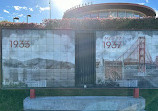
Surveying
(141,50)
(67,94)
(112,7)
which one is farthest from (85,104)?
(112,7)

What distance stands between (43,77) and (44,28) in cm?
301

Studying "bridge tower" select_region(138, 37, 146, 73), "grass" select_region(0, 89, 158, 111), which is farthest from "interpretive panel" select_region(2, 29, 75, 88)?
"bridge tower" select_region(138, 37, 146, 73)

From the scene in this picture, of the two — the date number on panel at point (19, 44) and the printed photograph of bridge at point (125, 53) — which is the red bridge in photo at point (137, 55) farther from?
the date number on panel at point (19, 44)

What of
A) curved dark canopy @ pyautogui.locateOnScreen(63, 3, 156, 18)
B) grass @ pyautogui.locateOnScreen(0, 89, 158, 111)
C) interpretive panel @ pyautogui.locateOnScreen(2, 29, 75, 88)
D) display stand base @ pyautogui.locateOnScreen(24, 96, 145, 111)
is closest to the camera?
display stand base @ pyautogui.locateOnScreen(24, 96, 145, 111)

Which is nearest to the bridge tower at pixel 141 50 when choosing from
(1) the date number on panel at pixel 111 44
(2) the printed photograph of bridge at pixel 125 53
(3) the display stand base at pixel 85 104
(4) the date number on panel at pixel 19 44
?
(2) the printed photograph of bridge at pixel 125 53

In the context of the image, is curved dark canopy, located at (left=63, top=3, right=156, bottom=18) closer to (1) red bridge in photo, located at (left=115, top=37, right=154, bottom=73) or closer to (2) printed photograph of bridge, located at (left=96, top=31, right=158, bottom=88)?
(2) printed photograph of bridge, located at (left=96, top=31, right=158, bottom=88)

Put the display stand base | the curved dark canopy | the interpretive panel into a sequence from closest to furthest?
the display stand base < the interpretive panel < the curved dark canopy

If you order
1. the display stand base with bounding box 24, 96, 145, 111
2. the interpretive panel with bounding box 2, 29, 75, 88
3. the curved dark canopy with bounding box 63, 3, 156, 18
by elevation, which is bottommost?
the display stand base with bounding box 24, 96, 145, 111

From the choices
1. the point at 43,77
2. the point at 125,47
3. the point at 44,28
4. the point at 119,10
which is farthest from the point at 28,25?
the point at 119,10

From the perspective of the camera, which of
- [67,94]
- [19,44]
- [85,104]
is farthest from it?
[67,94]

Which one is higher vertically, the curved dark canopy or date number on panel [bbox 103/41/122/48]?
the curved dark canopy

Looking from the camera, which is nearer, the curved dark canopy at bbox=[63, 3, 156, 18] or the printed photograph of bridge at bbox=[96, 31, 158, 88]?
the printed photograph of bridge at bbox=[96, 31, 158, 88]

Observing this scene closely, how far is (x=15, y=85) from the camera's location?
575 cm

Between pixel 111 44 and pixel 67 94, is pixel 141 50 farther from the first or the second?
pixel 67 94
